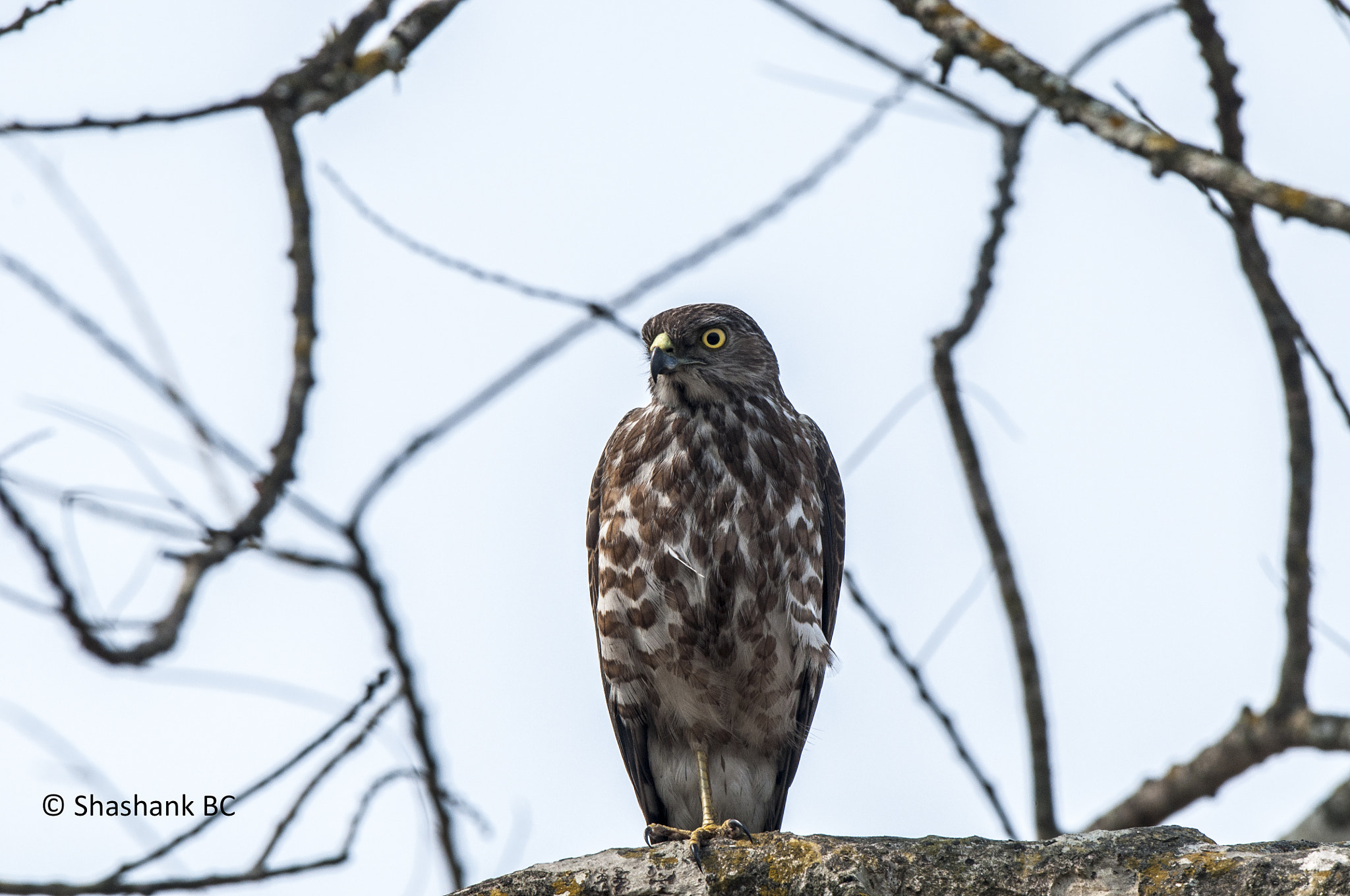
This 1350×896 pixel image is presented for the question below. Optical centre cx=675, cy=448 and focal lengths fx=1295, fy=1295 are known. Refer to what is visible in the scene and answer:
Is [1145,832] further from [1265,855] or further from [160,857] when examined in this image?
[160,857]

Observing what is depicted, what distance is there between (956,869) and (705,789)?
2014 mm

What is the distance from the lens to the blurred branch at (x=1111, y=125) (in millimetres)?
2998

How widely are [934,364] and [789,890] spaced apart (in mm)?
2988

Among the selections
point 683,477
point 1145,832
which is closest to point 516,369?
point 683,477

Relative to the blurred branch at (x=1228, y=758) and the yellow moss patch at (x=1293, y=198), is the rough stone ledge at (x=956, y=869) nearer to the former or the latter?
the yellow moss patch at (x=1293, y=198)

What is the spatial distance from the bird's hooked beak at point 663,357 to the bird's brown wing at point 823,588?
2.11 ft

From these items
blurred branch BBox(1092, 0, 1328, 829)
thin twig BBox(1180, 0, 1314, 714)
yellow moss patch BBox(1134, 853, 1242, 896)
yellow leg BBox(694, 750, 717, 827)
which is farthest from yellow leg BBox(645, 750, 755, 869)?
thin twig BBox(1180, 0, 1314, 714)

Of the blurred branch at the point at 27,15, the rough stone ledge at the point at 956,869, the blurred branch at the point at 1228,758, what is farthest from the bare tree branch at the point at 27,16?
the blurred branch at the point at 1228,758

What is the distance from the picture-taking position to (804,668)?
5121mm

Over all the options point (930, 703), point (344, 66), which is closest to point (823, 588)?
point (930, 703)

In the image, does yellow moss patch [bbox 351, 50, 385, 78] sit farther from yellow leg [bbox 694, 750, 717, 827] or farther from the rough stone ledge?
yellow leg [bbox 694, 750, 717, 827]

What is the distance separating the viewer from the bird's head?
551 centimetres

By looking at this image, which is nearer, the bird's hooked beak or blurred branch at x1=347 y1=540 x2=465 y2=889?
blurred branch at x1=347 y1=540 x2=465 y2=889

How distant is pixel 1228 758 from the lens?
5223 mm
